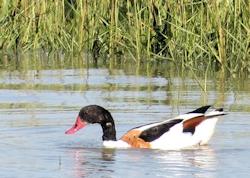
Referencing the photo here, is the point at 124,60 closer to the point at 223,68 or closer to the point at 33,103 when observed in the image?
the point at 223,68

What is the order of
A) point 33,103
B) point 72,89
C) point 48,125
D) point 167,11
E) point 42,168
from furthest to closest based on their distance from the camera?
point 167,11 → point 72,89 → point 33,103 → point 48,125 → point 42,168

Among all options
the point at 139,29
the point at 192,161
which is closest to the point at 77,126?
the point at 192,161

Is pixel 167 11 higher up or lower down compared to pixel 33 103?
higher up

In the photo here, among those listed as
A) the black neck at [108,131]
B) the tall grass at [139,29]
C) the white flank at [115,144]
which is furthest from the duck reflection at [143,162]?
the tall grass at [139,29]

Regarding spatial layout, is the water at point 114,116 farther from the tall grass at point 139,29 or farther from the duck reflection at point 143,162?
Answer: the tall grass at point 139,29

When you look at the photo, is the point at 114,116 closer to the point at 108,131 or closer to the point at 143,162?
the point at 108,131

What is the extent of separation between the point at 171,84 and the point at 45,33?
3.16 m

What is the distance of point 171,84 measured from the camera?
1326cm

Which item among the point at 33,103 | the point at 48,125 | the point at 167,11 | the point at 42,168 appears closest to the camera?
the point at 42,168

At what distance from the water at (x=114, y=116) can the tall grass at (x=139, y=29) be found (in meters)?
Answer: 0.44

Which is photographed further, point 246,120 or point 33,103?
point 33,103

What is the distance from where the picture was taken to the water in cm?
863

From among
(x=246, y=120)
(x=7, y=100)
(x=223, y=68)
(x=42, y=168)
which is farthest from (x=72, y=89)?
(x=42, y=168)

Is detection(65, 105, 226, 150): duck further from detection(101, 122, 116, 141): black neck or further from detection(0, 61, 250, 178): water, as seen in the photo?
detection(0, 61, 250, 178): water
